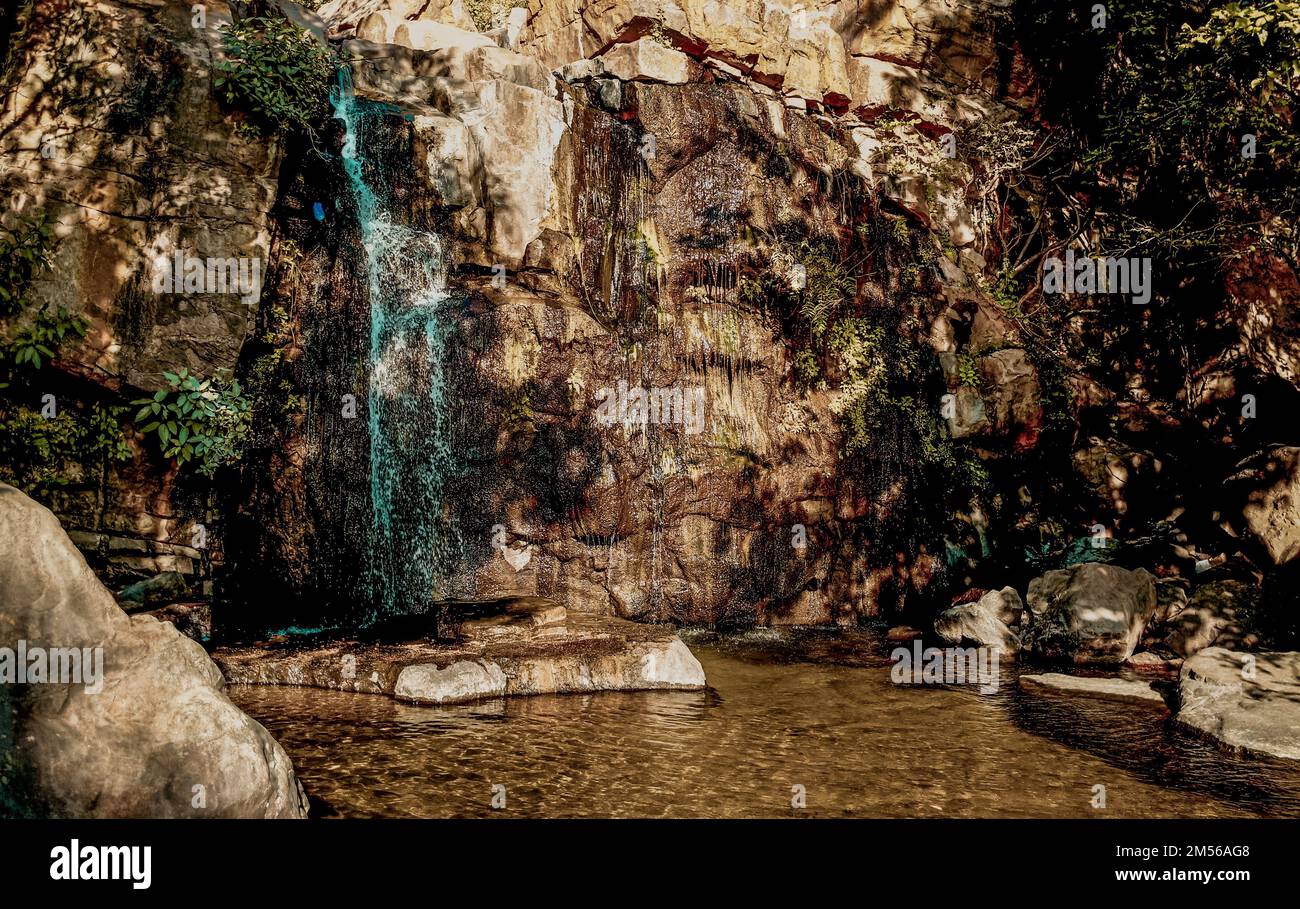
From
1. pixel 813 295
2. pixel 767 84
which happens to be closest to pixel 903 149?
pixel 767 84

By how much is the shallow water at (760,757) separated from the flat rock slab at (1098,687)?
285 mm

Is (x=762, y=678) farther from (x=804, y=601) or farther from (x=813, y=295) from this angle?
(x=813, y=295)

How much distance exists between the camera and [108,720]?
3867 mm

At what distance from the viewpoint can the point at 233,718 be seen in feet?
13.7

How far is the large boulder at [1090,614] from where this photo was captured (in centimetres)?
1002

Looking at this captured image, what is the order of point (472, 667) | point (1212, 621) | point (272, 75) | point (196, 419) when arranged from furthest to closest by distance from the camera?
1. point (1212, 621)
2. point (272, 75)
3. point (196, 419)
4. point (472, 667)

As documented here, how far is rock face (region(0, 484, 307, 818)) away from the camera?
364cm

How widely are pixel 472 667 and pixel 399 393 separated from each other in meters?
4.72

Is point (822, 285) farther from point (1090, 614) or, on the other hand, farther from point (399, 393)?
point (399, 393)

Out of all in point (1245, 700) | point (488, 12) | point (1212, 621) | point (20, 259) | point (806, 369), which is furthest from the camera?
point (488, 12)

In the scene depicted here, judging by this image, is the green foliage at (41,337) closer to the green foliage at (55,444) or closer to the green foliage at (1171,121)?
the green foliage at (55,444)

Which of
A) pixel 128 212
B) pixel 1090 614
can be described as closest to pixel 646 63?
pixel 128 212

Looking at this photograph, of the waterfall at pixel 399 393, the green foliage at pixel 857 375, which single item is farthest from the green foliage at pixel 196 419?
the green foliage at pixel 857 375

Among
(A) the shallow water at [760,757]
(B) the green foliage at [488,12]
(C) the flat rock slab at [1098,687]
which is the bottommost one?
(C) the flat rock slab at [1098,687]
